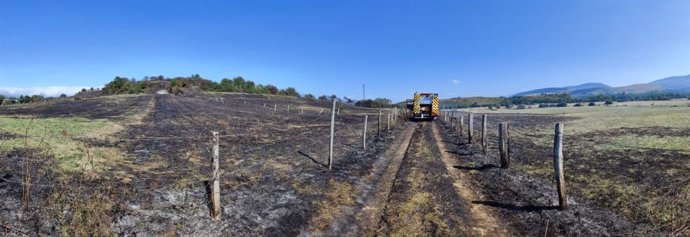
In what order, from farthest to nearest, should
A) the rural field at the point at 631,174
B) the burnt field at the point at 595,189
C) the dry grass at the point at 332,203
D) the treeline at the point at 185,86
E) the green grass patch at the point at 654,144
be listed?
1. the treeline at the point at 185,86
2. the green grass patch at the point at 654,144
3. the rural field at the point at 631,174
4. the dry grass at the point at 332,203
5. the burnt field at the point at 595,189

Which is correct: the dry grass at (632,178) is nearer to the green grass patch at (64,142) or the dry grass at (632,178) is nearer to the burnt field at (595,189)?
the burnt field at (595,189)

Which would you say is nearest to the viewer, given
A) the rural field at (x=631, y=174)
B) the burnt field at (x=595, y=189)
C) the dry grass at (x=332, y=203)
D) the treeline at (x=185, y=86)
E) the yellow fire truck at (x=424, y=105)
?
the burnt field at (x=595, y=189)

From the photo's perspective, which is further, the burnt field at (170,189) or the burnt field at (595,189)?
the burnt field at (595,189)

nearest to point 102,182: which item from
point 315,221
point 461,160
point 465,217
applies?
point 315,221

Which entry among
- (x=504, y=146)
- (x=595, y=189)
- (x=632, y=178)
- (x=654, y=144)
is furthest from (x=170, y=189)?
(x=654, y=144)

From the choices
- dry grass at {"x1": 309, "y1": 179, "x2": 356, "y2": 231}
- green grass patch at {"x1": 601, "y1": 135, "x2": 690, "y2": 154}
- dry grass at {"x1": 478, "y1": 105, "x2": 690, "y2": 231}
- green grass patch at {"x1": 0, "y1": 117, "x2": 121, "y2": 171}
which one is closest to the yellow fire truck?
green grass patch at {"x1": 601, "y1": 135, "x2": 690, "y2": 154}

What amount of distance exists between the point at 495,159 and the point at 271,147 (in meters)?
10.9

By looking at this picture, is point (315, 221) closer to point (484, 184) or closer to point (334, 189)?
point (334, 189)

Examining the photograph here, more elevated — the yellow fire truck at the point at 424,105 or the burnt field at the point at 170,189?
the yellow fire truck at the point at 424,105

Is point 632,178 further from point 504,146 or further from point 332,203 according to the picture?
point 332,203

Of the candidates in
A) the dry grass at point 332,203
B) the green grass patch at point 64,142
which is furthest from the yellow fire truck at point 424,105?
the dry grass at point 332,203

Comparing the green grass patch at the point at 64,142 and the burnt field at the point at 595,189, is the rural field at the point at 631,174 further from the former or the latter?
the green grass patch at the point at 64,142

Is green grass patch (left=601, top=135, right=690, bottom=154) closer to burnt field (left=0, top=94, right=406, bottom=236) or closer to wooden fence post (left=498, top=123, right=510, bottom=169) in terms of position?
wooden fence post (left=498, top=123, right=510, bottom=169)

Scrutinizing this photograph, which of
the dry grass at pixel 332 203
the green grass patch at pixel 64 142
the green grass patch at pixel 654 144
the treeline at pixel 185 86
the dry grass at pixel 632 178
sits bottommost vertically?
the dry grass at pixel 332 203
